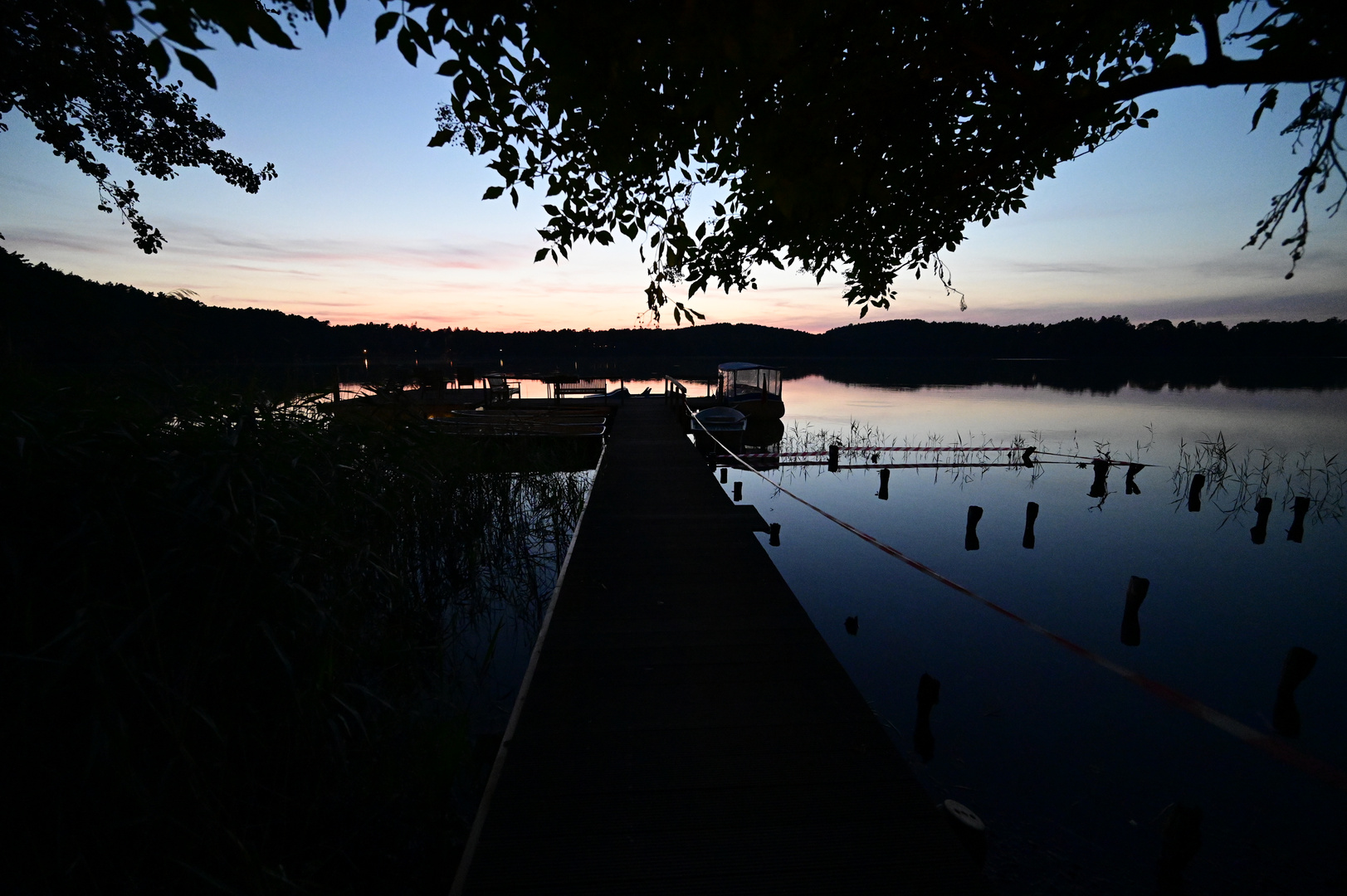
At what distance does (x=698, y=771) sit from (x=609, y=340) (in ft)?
241

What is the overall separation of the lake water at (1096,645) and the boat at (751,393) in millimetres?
5627

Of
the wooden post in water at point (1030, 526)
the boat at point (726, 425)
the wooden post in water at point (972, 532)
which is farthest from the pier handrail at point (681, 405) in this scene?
the wooden post in water at point (1030, 526)

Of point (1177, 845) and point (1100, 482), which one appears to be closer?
point (1177, 845)

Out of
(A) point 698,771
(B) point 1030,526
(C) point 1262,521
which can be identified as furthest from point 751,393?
(A) point 698,771

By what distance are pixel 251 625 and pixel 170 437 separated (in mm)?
1204

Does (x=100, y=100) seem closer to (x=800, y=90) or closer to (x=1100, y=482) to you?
(x=800, y=90)

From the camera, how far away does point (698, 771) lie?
281 centimetres

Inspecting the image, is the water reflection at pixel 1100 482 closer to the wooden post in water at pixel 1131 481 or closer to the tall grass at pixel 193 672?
the wooden post in water at pixel 1131 481

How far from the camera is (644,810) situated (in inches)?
101

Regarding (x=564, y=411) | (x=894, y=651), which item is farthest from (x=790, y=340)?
(x=894, y=651)

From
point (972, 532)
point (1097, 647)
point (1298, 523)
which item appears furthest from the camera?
point (1298, 523)

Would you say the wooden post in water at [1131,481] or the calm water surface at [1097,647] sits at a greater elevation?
the wooden post in water at [1131,481]

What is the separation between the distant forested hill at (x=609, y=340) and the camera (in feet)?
12.9

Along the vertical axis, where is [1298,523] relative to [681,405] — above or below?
below
